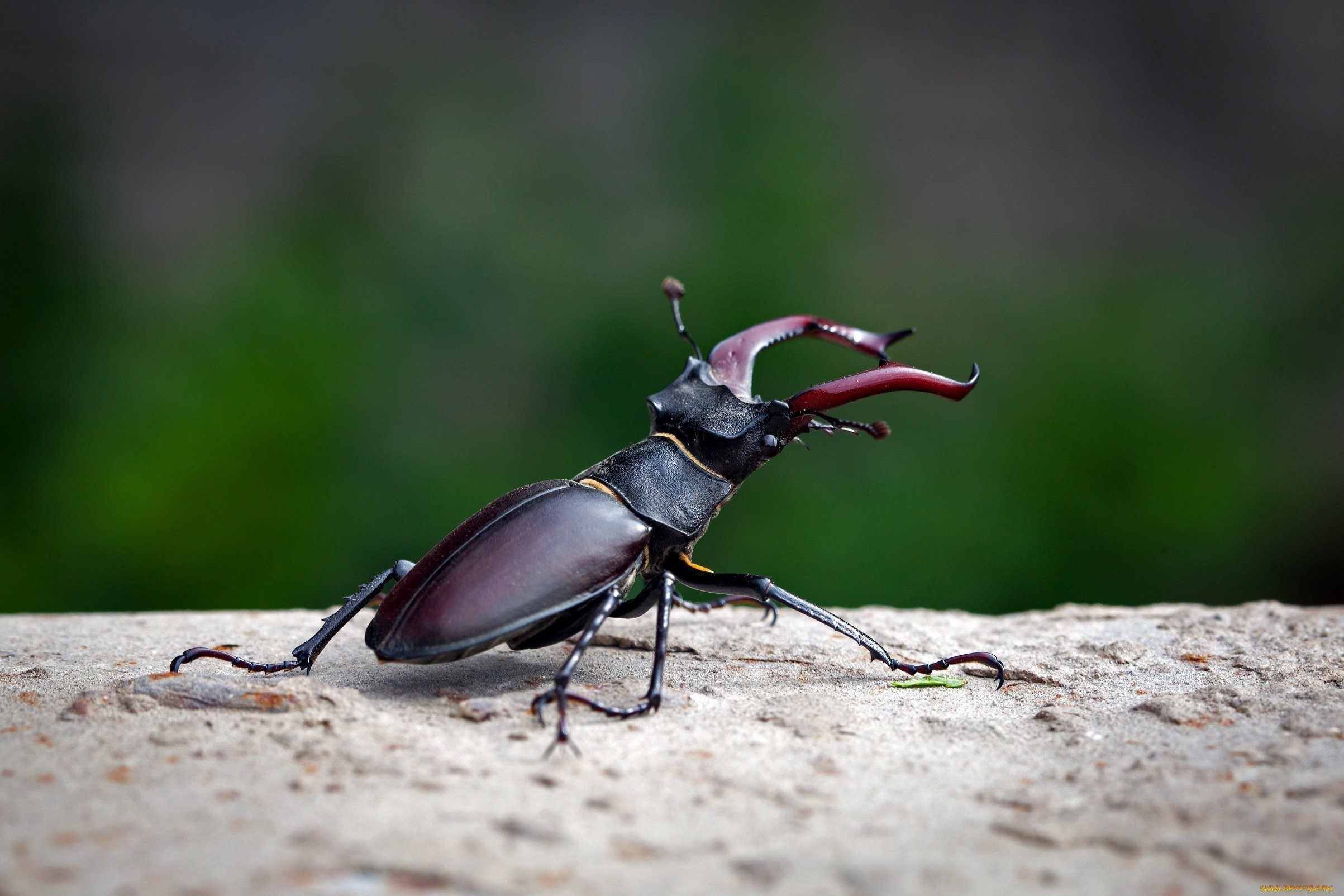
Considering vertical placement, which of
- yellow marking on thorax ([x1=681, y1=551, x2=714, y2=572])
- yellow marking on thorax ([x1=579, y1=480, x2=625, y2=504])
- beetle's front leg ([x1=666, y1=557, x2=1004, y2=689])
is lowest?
beetle's front leg ([x1=666, y1=557, x2=1004, y2=689])

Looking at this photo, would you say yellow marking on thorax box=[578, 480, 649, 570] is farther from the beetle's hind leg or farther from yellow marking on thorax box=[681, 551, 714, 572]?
the beetle's hind leg

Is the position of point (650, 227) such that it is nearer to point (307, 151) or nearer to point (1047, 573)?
point (307, 151)

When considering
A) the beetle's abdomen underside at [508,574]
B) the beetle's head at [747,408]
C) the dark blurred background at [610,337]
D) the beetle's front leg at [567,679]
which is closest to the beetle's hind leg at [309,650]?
the beetle's abdomen underside at [508,574]

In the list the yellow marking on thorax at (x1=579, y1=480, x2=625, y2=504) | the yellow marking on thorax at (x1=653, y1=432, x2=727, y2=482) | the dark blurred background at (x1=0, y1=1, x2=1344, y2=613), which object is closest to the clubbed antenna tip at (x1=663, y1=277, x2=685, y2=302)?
the yellow marking on thorax at (x1=653, y1=432, x2=727, y2=482)

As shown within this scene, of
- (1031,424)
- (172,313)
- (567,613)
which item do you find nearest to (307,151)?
(172,313)

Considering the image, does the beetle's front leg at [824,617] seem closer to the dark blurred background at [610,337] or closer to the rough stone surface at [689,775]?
the rough stone surface at [689,775]

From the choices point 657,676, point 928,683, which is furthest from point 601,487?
point 928,683
